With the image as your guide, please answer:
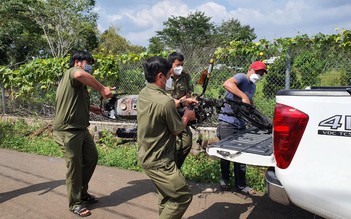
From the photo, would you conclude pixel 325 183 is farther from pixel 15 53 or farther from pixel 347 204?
pixel 15 53

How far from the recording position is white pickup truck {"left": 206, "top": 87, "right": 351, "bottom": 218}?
2.21 m

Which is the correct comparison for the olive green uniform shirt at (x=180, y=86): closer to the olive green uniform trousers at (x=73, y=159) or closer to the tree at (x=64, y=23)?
the olive green uniform trousers at (x=73, y=159)

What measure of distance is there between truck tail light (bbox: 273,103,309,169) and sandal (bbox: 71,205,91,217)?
2.48 metres

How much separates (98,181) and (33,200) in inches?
40.9

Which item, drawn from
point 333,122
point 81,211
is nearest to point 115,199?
point 81,211

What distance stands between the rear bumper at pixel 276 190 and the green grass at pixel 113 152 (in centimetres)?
210

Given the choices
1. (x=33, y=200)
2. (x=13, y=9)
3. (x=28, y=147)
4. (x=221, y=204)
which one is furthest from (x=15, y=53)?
(x=221, y=204)

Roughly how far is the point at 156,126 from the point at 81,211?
1837 mm

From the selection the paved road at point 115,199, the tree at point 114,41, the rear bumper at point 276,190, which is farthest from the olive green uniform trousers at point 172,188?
the tree at point 114,41

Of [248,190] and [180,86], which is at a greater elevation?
[180,86]

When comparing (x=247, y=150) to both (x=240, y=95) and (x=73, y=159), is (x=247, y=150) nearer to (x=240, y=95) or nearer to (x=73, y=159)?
(x=240, y=95)

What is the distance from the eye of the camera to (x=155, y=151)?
113 inches

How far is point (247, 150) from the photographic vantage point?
3053mm

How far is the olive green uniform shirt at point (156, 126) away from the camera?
2.74 meters
